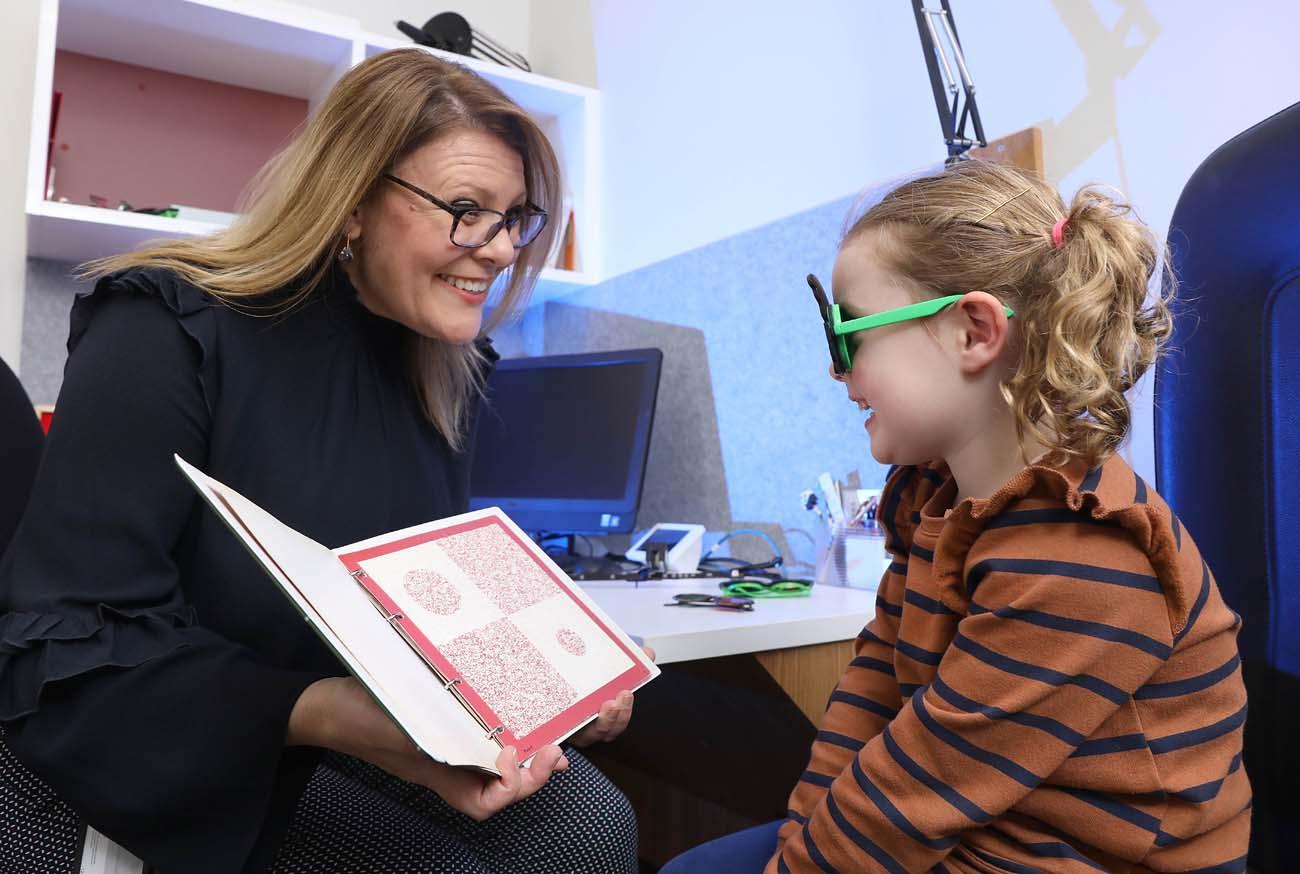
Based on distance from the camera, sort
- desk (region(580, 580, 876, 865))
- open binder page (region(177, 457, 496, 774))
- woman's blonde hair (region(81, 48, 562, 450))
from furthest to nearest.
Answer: desk (region(580, 580, 876, 865))
woman's blonde hair (region(81, 48, 562, 450))
open binder page (region(177, 457, 496, 774))

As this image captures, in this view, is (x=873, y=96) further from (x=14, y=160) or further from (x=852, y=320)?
(x=14, y=160)

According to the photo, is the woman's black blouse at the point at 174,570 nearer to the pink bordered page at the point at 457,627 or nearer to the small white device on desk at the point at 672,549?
the pink bordered page at the point at 457,627

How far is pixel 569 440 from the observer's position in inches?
65.0

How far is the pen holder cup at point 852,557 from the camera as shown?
4.01 feet

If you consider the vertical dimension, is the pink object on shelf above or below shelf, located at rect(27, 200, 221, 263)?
above

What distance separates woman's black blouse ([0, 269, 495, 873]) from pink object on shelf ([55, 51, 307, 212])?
137 centimetres

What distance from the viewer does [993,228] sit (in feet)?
2.27

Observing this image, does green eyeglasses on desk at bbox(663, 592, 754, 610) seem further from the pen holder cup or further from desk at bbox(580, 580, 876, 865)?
the pen holder cup

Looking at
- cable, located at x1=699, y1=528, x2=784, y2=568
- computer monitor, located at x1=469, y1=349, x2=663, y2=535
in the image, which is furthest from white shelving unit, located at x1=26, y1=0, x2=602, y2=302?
cable, located at x1=699, y1=528, x2=784, y2=568

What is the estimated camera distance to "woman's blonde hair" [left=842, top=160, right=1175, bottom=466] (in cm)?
64

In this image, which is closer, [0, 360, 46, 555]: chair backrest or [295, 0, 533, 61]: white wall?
[0, 360, 46, 555]: chair backrest

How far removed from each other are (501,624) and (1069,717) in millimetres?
381

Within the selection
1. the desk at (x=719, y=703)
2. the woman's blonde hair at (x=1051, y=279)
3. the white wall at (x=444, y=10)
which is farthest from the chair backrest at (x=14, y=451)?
the white wall at (x=444, y=10)

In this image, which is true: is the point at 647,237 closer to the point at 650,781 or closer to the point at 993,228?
the point at 650,781
